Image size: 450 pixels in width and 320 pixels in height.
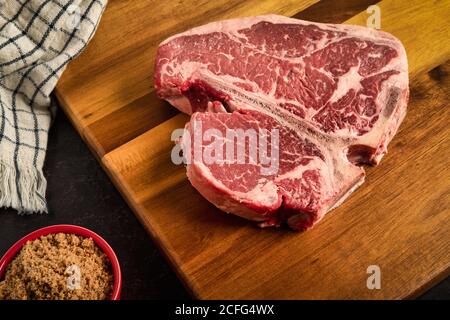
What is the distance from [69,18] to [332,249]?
5.25ft

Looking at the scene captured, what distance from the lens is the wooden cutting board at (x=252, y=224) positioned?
86.9 inches

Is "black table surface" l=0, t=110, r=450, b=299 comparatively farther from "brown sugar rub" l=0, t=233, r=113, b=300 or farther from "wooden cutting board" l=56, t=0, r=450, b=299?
"brown sugar rub" l=0, t=233, r=113, b=300

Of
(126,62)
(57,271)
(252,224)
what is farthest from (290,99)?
(57,271)

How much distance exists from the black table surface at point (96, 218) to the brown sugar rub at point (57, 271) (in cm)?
29

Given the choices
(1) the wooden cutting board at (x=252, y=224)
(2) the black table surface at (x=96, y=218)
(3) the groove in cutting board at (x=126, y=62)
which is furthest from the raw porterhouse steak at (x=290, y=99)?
(2) the black table surface at (x=96, y=218)

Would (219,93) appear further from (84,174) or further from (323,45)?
(84,174)

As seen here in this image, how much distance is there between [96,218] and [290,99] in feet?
3.23

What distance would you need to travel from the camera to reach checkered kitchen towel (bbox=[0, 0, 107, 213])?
256cm

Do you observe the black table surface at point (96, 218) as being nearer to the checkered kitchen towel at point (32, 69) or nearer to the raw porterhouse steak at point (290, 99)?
the checkered kitchen towel at point (32, 69)

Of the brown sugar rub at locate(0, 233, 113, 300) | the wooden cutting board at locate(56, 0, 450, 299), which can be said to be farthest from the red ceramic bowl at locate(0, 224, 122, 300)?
the wooden cutting board at locate(56, 0, 450, 299)

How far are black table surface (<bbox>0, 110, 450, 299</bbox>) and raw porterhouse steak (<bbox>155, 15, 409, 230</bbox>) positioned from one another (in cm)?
40

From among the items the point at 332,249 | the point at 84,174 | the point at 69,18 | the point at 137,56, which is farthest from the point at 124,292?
the point at 69,18

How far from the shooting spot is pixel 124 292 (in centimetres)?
239

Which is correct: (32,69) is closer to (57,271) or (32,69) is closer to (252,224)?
(57,271)
